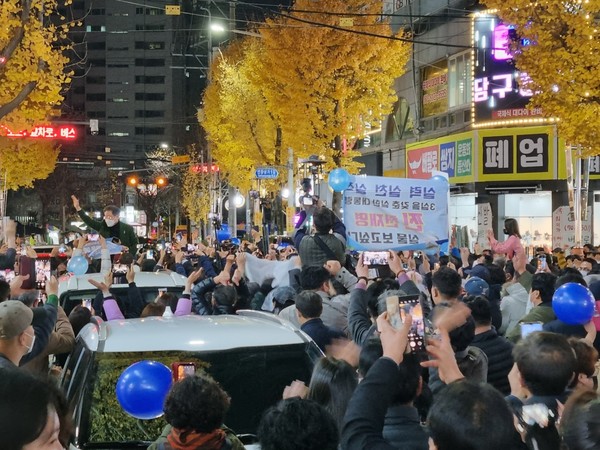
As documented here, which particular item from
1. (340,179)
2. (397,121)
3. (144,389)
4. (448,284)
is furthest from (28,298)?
(397,121)

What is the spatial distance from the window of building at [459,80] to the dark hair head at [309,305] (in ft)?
80.3

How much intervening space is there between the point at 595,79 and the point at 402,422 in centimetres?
1365

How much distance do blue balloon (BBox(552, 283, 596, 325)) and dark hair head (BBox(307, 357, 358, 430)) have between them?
9.16 feet

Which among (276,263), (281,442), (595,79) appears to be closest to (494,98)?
(595,79)

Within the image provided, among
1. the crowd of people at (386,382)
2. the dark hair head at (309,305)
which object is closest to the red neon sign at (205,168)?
the crowd of people at (386,382)

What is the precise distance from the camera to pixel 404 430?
3.68 meters

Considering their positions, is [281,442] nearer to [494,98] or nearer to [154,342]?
[154,342]

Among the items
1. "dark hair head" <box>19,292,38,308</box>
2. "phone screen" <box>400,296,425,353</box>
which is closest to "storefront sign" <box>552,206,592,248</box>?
"dark hair head" <box>19,292,38,308</box>

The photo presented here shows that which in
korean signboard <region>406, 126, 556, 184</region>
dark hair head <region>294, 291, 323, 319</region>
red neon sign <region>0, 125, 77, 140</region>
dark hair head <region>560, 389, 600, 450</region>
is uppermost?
red neon sign <region>0, 125, 77, 140</region>

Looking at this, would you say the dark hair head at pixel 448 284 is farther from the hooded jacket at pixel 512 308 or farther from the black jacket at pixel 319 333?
the hooded jacket at pixel 512 308

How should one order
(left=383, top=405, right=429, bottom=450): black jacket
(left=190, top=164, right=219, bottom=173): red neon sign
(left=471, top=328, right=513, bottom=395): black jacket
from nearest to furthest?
(left=383, top=405, right=429, bottom=450): black jacket < (left=471, top=328, right=513, bottom=395): black jacket < (left=190, top=164, right=219, bottom=173): red neon sign

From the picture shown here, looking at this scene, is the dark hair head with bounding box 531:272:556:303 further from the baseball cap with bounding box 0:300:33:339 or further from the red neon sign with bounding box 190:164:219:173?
the red neon sign with bounding box 190:164:219:173

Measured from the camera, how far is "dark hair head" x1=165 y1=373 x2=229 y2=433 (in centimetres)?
347

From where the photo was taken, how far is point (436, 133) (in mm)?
32312
